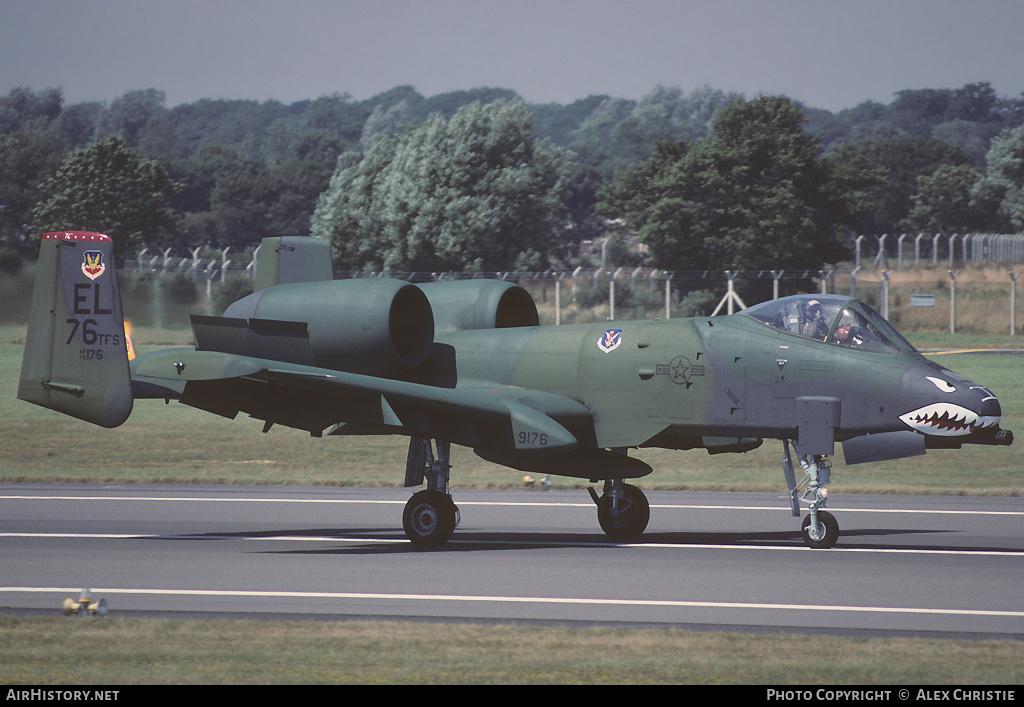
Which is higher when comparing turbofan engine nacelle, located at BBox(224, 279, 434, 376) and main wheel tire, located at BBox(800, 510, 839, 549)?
turbofan engine nacelle, located at BBox(224, 279, 434, 376)

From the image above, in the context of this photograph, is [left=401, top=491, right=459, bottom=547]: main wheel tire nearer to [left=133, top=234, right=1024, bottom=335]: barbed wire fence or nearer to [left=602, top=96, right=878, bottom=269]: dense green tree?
[left=133, top=234, right=1024, bottom=335]: barbed wire fence

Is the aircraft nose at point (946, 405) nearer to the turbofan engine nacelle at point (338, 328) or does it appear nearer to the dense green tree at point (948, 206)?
the turbofan engine nacelle at point (338, 328)

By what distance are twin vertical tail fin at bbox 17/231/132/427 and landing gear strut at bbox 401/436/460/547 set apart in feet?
12.2

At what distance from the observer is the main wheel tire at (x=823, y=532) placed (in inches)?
631

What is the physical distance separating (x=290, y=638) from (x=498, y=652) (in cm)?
183

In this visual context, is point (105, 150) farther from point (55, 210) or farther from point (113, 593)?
point (113, 593)

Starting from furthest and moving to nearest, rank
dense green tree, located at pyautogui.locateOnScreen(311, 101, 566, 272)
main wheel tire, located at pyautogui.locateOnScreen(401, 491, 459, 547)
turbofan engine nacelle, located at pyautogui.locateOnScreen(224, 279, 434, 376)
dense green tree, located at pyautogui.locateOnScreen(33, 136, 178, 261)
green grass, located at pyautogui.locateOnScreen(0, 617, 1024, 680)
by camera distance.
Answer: dense green tree, located at pyautogui.locateOnScreen(33, 136, 178, 261)
dense green tree, located at pyautogui.locateOnScreen(311, 101, 566, 272)
turbofan engine nacelle, located at pyautogui.locateOnScreen(224, 279, 434, 376)
main wheel tire, located at pyautogui.locateOnScreen(401, 491, 459, 547)
green grass, located at pyautogui.locateOnScreen(0, 617, 1024, 680)

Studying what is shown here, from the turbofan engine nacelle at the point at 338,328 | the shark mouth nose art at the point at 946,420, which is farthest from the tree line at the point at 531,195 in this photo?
the shark mouth nose art at the point at 946,420

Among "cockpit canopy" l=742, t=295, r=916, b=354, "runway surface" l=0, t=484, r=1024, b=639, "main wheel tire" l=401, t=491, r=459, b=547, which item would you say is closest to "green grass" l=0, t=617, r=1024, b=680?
"runway surface" l=0, t=484, r=1024, b=639

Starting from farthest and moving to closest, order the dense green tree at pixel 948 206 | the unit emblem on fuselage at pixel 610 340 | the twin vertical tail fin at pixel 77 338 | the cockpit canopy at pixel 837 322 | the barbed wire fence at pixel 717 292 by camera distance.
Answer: the dense green tree at pixel 948 206 < the barbed wire fence at pixel 717 292 < the unit emblem on fuselage at pixel 610 340 < the twin vertical tail fin at pixel 77 338 < the cockpit canopy at pixel 837 322

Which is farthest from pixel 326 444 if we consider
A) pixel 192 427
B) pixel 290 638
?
pixel 290 638

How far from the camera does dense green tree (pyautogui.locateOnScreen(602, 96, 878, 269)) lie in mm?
61281

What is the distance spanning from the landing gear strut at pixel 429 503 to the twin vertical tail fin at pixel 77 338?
371 centimetres

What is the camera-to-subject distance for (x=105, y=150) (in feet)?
275
